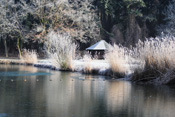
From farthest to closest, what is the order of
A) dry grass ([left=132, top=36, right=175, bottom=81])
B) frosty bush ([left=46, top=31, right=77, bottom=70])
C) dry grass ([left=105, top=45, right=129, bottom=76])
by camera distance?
frosty bush ([left=46, top=31, right=77, bottom=70]) < dry grass ([left=105, top=45, right=129, bottom=76]) < dry grass ([left=132, top=36, right=175, bottom=81])

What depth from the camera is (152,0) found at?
31047 mm

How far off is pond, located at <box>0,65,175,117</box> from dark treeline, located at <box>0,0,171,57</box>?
16.9 metres

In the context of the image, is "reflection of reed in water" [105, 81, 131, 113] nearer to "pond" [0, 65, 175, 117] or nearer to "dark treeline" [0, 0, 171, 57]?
"pond" [0, 65, 175, 117]

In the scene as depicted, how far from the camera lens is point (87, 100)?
897 cm

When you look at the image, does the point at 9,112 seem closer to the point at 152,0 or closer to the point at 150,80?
the point at 150,80

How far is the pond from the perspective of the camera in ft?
24.0

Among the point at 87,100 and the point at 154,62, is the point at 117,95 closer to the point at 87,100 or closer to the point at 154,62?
the point at 87,100

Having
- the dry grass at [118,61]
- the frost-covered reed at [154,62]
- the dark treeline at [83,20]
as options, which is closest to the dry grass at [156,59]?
the frost-covered reed at [154,62]

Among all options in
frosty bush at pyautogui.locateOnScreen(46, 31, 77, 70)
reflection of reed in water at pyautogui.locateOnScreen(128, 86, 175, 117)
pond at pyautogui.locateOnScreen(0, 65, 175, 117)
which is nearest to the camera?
pond at pyautogui.locateOnScreen(0, 65, 175, 117)

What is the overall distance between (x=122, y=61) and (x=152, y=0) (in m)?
18.4

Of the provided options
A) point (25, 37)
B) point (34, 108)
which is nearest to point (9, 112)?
point (34, 108)

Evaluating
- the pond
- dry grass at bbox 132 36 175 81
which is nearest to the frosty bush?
dry grass at bbox 132 36 175 81

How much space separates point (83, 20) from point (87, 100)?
2203 cm

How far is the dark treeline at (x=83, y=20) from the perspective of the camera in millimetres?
28578
